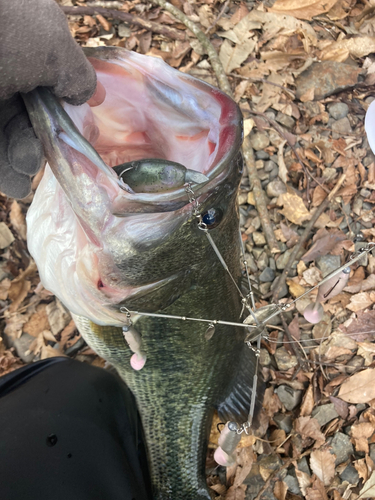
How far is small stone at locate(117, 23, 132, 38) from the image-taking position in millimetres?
2846

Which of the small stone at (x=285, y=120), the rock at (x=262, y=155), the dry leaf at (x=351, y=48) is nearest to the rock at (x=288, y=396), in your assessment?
the rock at (x=262, y=155)

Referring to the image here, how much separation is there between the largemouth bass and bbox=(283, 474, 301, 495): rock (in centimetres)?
67

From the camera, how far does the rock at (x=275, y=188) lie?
2639 mm

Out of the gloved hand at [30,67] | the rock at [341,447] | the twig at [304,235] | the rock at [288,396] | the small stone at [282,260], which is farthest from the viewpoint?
the small stone at [282,260]

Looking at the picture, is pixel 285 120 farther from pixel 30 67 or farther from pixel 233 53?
pixel 30 67

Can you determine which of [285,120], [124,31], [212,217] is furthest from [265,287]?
[124,31]

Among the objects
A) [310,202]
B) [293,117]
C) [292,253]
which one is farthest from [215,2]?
[292,253]

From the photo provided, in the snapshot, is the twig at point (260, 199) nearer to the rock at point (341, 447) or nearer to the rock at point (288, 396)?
the rock at point (288, 396)

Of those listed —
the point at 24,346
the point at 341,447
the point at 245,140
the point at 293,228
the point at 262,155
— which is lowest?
the point at 341,447

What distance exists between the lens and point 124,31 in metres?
2.85

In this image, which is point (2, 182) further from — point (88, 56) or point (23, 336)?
point (23, 336)

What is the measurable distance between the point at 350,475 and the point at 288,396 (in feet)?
1.79

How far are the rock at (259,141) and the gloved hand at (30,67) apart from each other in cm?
180

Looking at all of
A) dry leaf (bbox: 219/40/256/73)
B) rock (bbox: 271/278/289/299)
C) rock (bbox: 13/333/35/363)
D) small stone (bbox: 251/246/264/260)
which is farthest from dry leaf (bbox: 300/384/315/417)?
dry leaf (bbox: 219/40/256/73)
